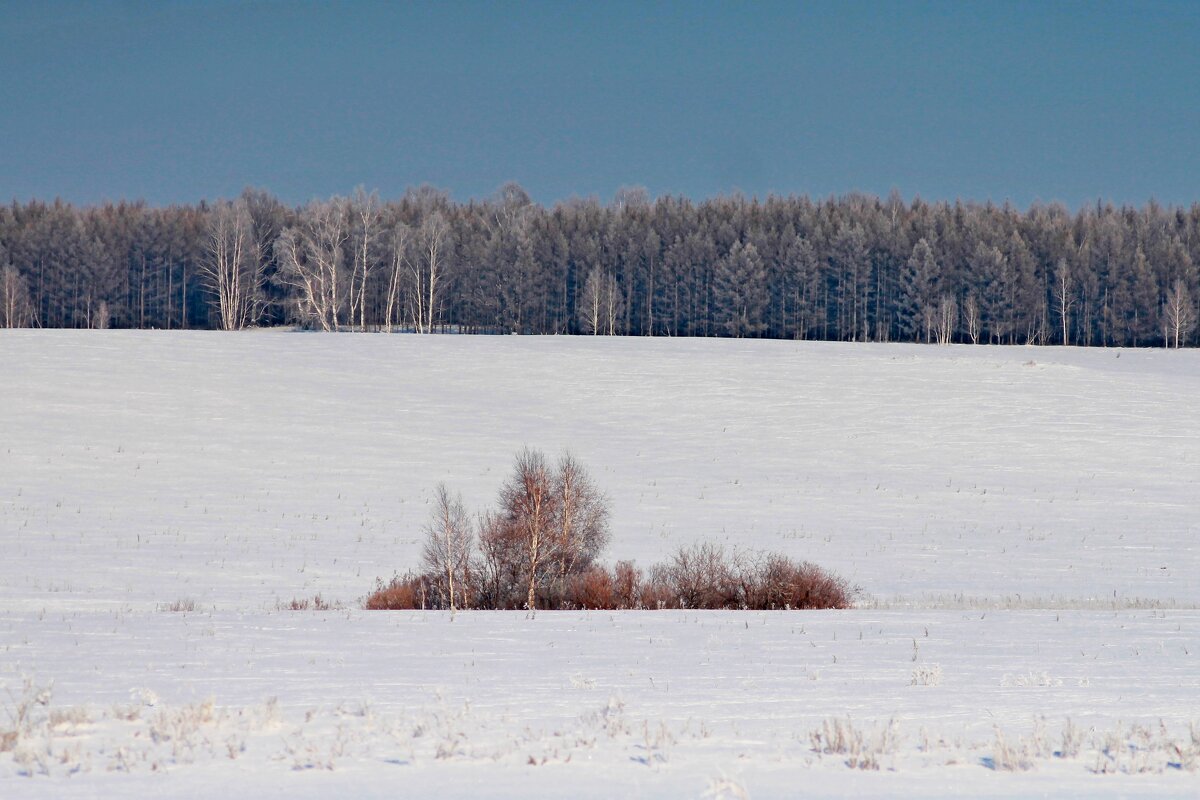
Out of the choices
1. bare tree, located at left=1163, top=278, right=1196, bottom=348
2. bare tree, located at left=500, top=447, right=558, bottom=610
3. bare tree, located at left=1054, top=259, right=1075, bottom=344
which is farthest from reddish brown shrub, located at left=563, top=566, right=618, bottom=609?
bare tree, located at left=1054, top=259, right=1075, bottom=344

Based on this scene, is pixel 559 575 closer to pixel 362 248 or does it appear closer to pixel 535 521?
pixel 535 521

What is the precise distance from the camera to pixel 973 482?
1292 inches

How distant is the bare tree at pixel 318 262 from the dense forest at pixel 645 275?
2.21 ft

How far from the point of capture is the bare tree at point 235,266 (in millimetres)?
91062

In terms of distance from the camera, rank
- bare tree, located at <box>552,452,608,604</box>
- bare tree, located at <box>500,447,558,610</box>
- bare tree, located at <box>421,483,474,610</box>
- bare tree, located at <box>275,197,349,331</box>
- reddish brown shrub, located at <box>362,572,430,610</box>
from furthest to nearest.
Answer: bare tree, located at <box>275,197,349,331</box> < bare tree, located at <box>552,452,608,604</box> < bare tree, located at <box>500,447,558,610</box> < bare tree, located at <box>421,483,474,610</box> < reddish brown shrub, located at <box>362,572,430,610</box>

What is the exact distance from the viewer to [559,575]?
1836cm

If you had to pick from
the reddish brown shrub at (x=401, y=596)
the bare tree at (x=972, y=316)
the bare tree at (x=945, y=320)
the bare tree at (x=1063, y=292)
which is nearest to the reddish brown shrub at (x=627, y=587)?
the reddish brown shrub at (x=401, y=596)

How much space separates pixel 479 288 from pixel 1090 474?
7128 centimetres

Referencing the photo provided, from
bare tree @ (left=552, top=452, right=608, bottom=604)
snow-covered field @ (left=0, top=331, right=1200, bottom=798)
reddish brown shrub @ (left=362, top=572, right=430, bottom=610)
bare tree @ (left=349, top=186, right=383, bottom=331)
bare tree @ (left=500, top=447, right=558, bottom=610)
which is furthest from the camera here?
bare tree @ (left=349, top=186, right=383, bottom=331)

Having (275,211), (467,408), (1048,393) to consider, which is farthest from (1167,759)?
(275,211)

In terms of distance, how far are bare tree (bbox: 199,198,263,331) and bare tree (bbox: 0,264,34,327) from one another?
596 inches

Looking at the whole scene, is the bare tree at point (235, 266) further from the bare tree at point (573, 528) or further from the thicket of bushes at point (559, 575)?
the thicket of bushes at point (559, 575)

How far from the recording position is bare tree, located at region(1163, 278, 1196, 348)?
297ft

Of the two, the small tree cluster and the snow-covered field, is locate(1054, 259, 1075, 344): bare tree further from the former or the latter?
the small tree cluster
